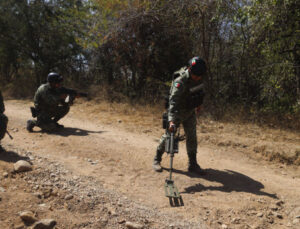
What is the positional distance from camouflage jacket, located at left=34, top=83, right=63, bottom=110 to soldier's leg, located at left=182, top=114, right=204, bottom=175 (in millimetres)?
3323

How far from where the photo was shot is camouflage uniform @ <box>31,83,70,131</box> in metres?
5.71

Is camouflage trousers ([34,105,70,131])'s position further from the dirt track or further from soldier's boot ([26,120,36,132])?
the dirt track

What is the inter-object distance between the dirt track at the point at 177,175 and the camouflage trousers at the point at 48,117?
8.9 inches

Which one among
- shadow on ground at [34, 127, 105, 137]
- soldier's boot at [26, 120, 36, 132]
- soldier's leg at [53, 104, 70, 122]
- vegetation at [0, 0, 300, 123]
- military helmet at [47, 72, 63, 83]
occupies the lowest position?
shadow on ground at [34, 127, 105, 137]

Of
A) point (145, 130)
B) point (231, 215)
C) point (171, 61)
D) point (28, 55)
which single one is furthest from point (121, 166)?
point (28, 55)

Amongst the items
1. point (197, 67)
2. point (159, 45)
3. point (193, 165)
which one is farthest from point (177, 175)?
point (159, 45)

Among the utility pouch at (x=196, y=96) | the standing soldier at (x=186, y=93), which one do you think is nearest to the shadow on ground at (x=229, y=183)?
the standing soldier at (x=186, y=93)

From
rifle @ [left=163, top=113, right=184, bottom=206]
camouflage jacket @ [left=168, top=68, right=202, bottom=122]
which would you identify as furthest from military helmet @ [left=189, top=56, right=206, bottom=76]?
rifle @ [left=163, top=113, right=184, bottom=206]

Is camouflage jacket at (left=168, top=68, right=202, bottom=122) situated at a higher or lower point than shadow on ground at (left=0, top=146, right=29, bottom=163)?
A: higher

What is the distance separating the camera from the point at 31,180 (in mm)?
3330

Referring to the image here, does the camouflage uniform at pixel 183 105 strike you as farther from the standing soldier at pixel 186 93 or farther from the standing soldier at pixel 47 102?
the standing soldier at pixel 47 102

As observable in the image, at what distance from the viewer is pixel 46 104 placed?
5.84m

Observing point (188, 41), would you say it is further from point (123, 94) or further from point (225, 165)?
point (225, 165)

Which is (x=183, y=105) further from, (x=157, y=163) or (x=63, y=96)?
(x=63, y=96)
